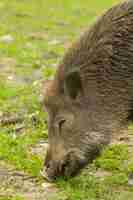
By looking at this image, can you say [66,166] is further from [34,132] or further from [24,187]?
[34,132]

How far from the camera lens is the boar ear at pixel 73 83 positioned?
7027 mm

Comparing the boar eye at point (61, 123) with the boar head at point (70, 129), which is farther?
the boar eye at point (61, 123)

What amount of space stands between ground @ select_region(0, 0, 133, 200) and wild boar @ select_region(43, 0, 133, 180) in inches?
12.3

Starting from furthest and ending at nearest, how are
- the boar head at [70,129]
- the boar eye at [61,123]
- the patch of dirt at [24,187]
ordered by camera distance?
the boar eye at [61,123] < the boar head at [70,129] < the patch of dirt at [24,187]

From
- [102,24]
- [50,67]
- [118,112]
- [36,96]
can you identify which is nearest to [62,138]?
[118,112]

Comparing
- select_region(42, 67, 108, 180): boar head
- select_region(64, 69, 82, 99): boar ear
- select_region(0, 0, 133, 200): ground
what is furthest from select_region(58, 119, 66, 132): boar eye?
select_region(0, 0, 133, 200): ground

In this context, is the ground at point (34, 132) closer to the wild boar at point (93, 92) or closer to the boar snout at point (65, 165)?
the boar snout at point (65, 165)

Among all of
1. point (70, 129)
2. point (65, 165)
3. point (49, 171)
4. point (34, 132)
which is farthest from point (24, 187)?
point (34, 132)

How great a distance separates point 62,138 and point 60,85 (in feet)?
1.84

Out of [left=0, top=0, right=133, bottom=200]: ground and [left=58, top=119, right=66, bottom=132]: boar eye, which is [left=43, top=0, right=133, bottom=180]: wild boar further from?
[left=0, top=0, right=133, bottom=200]: ground

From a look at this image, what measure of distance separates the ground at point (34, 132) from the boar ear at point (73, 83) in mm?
912

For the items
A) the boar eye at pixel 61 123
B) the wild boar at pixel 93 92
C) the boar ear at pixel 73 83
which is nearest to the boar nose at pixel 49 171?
the wild boar at pixel 93 92

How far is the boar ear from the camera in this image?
7027 mm

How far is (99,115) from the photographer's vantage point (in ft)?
23.3
